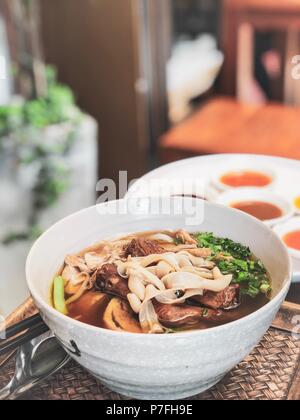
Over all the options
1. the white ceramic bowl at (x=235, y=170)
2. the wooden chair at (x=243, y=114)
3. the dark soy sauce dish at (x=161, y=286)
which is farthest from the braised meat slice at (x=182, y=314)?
the wooden chair at (x=243, y=114)

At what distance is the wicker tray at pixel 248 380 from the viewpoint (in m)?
0.77

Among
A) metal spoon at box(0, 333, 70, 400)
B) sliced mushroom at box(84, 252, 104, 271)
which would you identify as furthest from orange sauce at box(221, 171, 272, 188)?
metal spoon at box(0, 333, 70, 400)

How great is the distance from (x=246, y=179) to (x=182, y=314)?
0.44 metres

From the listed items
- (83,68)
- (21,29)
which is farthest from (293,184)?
(83,68)

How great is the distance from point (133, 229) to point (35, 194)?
1.58 m

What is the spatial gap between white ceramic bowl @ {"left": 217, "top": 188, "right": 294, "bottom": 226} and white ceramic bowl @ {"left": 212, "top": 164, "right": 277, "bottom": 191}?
0.03m

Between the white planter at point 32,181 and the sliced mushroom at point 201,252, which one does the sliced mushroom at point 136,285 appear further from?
the white planter at point 32,181

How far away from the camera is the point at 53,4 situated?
3.66 metres

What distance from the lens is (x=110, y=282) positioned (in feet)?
2.61

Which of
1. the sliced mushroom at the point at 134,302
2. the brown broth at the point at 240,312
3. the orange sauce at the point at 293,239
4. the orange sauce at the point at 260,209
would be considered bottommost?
the orange sauce at the point at 293,239

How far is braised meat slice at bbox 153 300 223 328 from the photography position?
0.74 metres

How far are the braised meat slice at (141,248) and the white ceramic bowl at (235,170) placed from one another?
245mm

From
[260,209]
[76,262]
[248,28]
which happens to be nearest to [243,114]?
[260,209]

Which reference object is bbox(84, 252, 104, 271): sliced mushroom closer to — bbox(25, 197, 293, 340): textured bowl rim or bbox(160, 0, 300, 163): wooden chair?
bbox(25, 197, 293, 340): textured bowl rim
